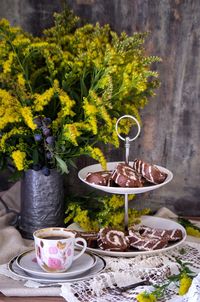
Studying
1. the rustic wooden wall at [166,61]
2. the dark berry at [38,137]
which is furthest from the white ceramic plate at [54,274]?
the rustic wooden wall at [166,61]

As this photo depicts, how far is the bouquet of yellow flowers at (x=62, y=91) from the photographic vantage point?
4.94 feet

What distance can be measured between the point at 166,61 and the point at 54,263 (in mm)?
774

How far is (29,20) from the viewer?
1.85 metres

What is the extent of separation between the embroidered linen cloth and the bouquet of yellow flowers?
0.21 meters

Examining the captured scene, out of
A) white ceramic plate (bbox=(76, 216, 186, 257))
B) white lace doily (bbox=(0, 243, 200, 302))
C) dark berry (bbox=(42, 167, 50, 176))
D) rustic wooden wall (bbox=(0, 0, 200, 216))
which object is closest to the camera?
white lace doily (bbox=(0, 243, 200, 302))

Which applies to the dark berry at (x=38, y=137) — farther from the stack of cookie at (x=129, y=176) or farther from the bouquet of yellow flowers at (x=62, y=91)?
the stack of cookie at (x=129, y=176)

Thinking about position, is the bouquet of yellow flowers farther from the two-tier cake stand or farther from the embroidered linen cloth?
the embroidered linen cloth

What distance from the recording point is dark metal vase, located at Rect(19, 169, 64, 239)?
1.61 meters

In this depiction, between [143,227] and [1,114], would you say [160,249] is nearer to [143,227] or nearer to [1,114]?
[143,227]

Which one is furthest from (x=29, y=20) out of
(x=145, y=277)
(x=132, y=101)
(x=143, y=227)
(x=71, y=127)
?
(x=145, y=277)

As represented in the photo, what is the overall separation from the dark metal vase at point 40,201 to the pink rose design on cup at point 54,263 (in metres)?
0.32

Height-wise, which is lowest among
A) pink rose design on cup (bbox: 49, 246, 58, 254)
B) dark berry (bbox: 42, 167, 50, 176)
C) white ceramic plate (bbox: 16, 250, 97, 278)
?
white ceramic plate (bbox: 16, 250, 97, 278)

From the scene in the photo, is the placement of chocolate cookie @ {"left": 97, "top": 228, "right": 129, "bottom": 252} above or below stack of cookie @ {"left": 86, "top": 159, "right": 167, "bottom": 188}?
below

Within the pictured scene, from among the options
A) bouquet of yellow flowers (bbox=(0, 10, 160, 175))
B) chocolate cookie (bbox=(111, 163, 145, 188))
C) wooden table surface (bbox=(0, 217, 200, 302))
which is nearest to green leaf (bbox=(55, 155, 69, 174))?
bouquet of yellow flowers (bbox=(0, 10, 160, 175))
